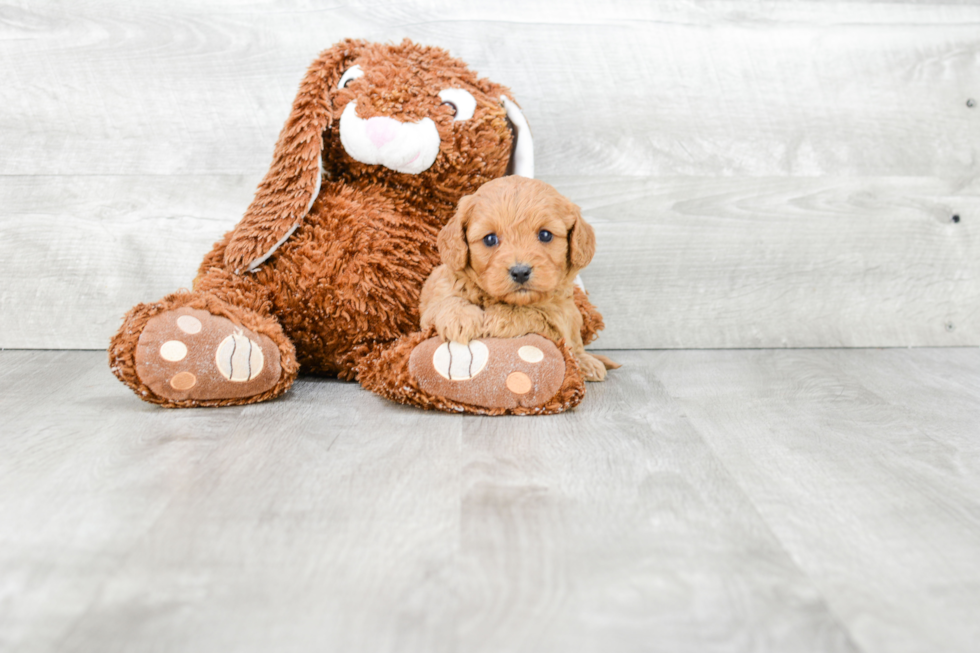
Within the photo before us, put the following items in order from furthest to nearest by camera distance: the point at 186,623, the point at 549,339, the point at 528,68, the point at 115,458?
the point at 528,68 < the point at 549,339 < the point at 115,458 < the point at 186,623

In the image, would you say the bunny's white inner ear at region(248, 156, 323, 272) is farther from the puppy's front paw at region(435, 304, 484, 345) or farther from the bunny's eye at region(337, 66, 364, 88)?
the puppy's front paw at region(435, 304, 484, 345)

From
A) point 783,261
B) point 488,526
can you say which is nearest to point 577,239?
point 488,526

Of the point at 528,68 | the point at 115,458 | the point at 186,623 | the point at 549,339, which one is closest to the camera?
the point at 186,623

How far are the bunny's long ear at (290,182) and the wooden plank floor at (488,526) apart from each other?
0.21m

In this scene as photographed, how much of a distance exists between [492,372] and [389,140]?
329 mm

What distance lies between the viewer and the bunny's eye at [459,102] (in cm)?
104

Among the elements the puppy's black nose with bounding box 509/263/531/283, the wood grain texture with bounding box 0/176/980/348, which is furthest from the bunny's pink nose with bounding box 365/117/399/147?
the wood grain texture with bounding box 0/176/980/348

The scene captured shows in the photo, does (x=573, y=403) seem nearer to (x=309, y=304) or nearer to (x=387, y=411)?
(x=387, y=411)

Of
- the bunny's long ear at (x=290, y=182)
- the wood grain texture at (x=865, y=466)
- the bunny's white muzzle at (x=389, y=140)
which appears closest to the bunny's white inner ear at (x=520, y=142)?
the bunny's white muzzle at (x=389, y=140)

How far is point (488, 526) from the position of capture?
66cm

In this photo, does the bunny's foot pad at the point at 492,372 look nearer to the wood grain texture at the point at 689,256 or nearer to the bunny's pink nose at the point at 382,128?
the bunny's pink nose at the point at 382,128

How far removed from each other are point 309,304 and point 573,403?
365mm

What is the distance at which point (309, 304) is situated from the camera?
1051mm

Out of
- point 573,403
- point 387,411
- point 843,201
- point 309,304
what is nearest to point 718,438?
point 573,403
